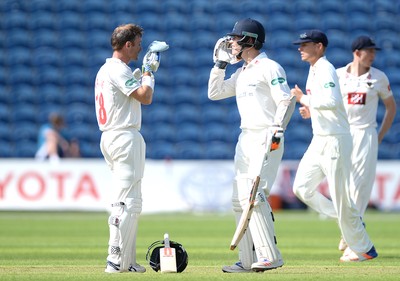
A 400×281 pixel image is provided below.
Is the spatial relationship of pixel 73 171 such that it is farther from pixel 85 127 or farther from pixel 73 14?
pixel 73 14

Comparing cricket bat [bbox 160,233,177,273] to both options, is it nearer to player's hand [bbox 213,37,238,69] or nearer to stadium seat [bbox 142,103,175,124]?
player's hand [bbox 213,37,238,69]

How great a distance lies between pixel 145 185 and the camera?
1614 cm

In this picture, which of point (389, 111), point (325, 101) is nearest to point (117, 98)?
point (325, 101)

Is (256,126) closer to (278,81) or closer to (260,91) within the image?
(260,91)

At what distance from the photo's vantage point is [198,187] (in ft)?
53.0

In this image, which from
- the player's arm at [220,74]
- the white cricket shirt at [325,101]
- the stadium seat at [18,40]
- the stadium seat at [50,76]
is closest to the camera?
the player's arm at [220,74]

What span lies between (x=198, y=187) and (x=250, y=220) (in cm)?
902

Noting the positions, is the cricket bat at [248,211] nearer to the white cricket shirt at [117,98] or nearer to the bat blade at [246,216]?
the bat blade at [246,216]

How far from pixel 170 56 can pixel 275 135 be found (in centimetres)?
1388

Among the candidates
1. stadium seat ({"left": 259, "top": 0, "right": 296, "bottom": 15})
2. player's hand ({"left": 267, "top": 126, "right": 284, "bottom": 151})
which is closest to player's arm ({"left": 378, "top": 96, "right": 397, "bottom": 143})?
player's hand ({"left": 267, "top": 126, "right": 284, "bottom": 151})

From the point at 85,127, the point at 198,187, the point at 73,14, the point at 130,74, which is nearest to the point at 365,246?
the point at 130,74

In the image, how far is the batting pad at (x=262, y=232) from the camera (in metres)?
7.07

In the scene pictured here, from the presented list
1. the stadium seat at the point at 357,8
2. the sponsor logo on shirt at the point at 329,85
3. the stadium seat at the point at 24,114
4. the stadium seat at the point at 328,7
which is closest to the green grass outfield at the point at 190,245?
the sponsor logo on shirt at the point at 329,85

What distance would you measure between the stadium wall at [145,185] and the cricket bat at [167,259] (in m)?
8.72
